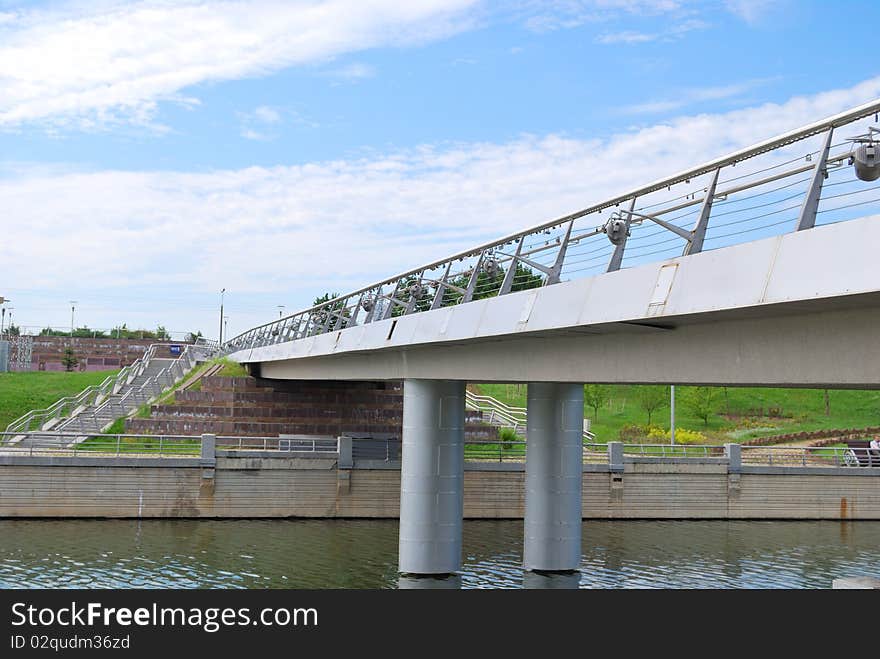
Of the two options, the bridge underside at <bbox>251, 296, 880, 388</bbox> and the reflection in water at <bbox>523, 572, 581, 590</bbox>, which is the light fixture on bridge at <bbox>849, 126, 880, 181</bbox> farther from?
the reflection in water at <bbox>523, 572, 581, 590</bbox>

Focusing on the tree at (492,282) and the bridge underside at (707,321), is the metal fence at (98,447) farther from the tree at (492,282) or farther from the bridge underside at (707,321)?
the bridge underside at (707,321)

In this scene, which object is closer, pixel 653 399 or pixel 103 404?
pixel 103 404

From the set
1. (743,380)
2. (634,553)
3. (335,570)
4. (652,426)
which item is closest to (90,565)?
(335,570)

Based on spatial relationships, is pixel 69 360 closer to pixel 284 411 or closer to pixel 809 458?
pixel 284 411

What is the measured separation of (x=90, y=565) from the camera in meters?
25.1

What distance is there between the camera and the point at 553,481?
76.0 ft

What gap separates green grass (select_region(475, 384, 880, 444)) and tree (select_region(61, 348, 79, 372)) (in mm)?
38943

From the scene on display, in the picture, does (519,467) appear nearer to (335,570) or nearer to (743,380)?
(335,570)

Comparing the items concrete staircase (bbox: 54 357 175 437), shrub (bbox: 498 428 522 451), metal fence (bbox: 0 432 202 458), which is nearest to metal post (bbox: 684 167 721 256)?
metal fence (bbox: 0 432 202 458)

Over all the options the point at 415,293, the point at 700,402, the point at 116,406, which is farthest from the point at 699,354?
the point at 700,402

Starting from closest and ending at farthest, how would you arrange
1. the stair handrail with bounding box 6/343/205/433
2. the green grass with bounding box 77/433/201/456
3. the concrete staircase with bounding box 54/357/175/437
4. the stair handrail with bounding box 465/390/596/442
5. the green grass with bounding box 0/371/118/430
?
the green grass with bounding box 77/433/201/456 < the concrete staircase with bounding box 54/357/175/437 < the stair handrail with bounding box 6/343/205/433 < the stair handrail with bounding box 465/390/596/442 < the green grass with bounding box 0/371/118/430

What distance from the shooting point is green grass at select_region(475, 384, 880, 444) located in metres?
61.3

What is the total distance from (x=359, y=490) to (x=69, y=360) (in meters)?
60.6

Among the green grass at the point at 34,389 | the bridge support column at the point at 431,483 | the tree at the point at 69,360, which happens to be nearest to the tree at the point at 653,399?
the green grass at the point at 34,389
